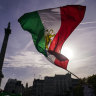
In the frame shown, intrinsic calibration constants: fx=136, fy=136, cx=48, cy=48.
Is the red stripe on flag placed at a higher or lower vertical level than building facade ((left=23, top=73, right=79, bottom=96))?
lower

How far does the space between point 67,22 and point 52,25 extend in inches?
38.8

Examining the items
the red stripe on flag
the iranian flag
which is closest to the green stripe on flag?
the iranian flag

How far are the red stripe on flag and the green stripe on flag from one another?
2.48 ft

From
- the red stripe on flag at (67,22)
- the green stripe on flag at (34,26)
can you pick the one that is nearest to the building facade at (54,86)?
the red stripe on flag at (67,22)

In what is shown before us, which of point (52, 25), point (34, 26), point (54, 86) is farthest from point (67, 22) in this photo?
point (54, 86)

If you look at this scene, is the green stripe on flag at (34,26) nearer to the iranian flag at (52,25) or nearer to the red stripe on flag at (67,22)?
the iranian flag at (52,25)

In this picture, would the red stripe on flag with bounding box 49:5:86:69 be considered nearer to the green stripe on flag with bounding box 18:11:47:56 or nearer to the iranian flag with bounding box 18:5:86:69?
the iranian flag with bounding box 18:5:86:69

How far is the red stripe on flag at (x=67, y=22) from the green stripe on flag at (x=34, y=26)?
757 millimetres

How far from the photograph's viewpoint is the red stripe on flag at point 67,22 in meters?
8.50

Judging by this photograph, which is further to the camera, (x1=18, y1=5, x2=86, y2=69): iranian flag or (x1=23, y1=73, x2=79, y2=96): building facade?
(x1=23, y1=73, x2=79, y2=96): building facade

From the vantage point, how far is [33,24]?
8734 millimetres

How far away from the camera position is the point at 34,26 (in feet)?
28.7

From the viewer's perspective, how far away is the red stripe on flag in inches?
335

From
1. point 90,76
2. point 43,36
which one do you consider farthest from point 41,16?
point 90,76
